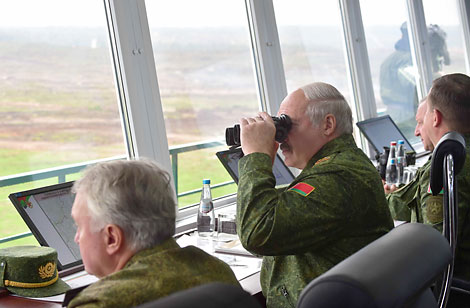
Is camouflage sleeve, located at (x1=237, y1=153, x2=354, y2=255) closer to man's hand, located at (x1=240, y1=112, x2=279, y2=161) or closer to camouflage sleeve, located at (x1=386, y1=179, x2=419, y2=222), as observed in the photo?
man's hand, located at (x1=240, y1=112, x2=279, y2=161)

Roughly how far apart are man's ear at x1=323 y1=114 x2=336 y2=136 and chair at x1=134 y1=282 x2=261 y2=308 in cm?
126

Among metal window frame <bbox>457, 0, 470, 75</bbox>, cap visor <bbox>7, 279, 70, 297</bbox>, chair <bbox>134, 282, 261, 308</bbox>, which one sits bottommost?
cap visor <bbox>7, 279, 70, 297</bbox>

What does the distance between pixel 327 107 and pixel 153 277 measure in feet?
3.36

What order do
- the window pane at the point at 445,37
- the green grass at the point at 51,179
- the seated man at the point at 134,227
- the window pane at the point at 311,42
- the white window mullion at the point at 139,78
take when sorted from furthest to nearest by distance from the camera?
the window pane at the point at 445,37
the window pane at the point at 311,42
the white window mullion at the point at 139,78
the green grass at the point at 51,179
the seated man at the point at 134,227

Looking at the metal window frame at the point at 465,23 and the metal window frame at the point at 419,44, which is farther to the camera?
the metal window frame at the point at 465,23

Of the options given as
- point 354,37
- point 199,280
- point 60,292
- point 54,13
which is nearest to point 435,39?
point 354,37

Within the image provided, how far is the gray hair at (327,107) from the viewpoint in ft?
6.60

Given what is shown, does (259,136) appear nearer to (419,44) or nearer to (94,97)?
(94,97)

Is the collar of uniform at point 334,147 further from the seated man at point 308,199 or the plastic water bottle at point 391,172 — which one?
the plastic water bottle at point 391,172

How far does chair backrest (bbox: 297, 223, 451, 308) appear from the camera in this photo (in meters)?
0.80

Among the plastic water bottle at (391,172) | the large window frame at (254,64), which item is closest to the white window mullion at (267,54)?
the large window frame at (254,64)

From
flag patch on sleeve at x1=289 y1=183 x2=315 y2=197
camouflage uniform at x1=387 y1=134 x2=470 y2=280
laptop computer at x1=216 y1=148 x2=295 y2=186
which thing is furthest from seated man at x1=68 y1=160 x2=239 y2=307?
laptop computer at x1=216 y1=148 x2=295 y2=186

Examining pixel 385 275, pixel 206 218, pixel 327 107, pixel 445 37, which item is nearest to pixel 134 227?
pixel 385 275

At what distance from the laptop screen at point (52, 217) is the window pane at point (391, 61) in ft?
10.2
